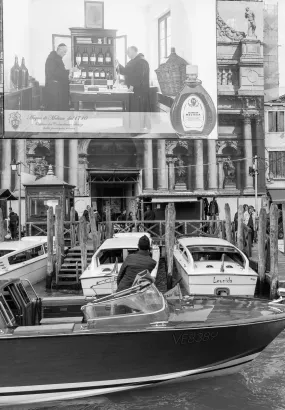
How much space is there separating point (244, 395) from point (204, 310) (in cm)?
106

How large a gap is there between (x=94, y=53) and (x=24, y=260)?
1280 cm

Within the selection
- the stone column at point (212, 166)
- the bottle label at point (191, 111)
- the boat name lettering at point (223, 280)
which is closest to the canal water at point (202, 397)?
the boat name lettering at point (223, 280)

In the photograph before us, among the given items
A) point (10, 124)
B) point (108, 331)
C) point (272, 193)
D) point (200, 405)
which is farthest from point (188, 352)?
point (272, 193)

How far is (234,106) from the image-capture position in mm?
28703

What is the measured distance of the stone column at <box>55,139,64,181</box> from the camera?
27.0m

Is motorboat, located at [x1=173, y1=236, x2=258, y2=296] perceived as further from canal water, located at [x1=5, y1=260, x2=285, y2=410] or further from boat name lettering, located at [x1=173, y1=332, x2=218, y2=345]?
boat name lettering, located at [x1=173, y1=332, x2=218, y2=345]

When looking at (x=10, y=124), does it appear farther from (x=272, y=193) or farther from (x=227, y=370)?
(x=227, y=370)

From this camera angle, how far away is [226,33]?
29.1 m

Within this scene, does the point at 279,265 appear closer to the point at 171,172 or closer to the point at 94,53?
the point at 94,53

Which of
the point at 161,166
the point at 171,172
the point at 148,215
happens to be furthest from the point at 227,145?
the point at 148,215

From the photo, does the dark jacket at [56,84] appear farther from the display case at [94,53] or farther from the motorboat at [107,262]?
the motorboat at [107,262]

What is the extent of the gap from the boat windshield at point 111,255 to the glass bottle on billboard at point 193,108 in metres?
11.8

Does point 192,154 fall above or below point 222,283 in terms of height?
above

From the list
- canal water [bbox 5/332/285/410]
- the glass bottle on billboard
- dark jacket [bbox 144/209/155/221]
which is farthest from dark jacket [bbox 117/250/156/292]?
the glass bottle on billboard
